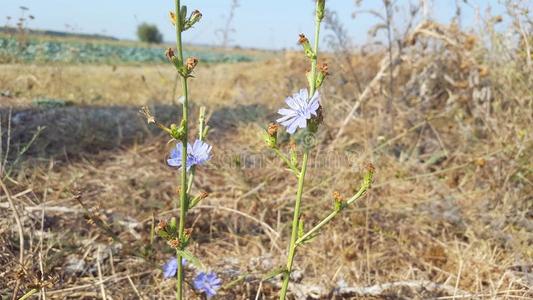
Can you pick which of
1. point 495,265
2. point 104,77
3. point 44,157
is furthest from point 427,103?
point 104,77

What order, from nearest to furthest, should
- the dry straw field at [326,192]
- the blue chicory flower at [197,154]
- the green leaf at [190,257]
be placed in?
the green leaf at [190,257] → the blue chicory flower at [197,154] → the dry straw field at [326,192]

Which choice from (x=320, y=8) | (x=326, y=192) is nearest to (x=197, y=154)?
(x=320, y=8)

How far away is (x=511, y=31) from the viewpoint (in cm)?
290

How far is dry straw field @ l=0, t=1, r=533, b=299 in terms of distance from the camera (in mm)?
1805

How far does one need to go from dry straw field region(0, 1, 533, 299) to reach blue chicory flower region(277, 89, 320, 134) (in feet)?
0.32

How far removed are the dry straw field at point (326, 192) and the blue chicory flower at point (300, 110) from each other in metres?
0.10

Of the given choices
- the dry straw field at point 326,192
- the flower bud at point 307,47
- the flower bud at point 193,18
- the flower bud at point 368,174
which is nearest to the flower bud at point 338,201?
the flower bud at point 368,174

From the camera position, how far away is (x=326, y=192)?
252cm

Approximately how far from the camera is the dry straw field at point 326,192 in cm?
180

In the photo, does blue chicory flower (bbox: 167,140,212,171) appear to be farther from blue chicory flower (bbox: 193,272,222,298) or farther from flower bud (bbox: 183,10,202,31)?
blue chicory flower (bbox: 193,272,222,298)

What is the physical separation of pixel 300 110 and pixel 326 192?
146cm

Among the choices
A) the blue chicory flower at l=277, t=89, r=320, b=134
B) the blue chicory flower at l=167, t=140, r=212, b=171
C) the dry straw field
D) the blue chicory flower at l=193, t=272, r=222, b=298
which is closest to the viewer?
the blue chicory flower at l=277, t=89, r=320, b=134

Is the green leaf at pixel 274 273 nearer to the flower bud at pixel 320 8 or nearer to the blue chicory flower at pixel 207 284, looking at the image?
the blue chicory flower at pixel 207 284

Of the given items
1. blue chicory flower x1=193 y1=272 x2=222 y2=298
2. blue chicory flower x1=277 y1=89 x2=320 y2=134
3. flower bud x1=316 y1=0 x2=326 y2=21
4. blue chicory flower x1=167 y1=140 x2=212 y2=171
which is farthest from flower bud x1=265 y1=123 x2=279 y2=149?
blue chicory flower x1=193 y1=272 x2=222 y2=298
